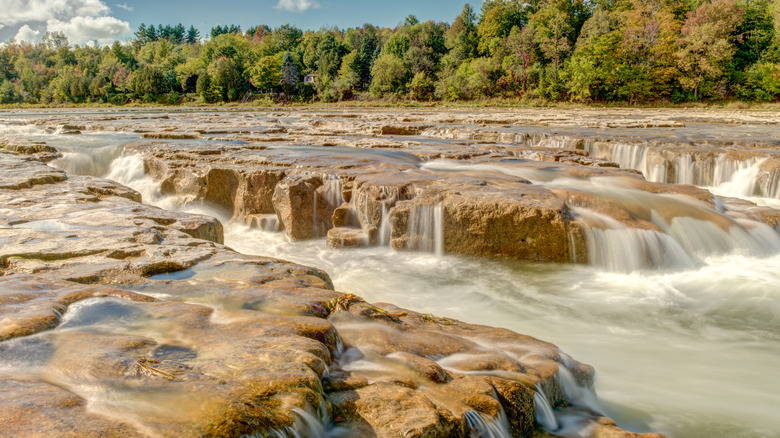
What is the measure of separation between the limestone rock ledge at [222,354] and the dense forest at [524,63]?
153ft

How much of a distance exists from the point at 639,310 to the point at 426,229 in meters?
2.89

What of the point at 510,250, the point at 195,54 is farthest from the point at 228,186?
the point at 195,54

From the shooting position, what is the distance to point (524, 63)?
53.2m

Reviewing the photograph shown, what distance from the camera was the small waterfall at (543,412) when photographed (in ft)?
8.61

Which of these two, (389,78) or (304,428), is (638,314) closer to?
(304,428)

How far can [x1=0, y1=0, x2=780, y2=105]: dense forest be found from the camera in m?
42.2

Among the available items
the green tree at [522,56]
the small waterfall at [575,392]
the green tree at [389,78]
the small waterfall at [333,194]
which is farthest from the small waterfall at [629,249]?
the green tree at [389,78]

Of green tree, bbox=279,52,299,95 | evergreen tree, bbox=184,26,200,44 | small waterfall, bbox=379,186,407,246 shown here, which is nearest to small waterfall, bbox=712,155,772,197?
small waterfall, bbox=379,186,407,246

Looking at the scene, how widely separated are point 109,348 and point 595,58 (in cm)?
4883

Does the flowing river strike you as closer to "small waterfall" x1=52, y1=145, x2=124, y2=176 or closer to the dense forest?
"small waterfall" x1=52, y1=145, x2=124, y2=176

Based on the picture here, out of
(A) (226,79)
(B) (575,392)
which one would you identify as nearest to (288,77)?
(A) (226,79)

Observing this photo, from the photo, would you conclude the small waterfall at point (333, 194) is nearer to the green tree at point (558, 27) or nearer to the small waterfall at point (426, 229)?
the small waterfall at point (426, 229)

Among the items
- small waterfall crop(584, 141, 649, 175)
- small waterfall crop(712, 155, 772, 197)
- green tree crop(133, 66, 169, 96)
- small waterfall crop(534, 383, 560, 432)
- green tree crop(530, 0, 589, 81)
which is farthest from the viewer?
green tree crop(133, 66, 169, 96)

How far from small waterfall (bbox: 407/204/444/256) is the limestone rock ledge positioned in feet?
10.0
